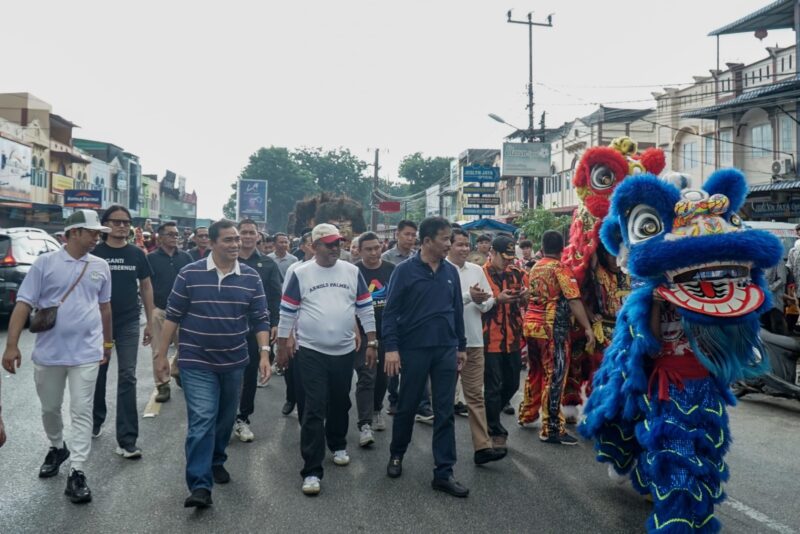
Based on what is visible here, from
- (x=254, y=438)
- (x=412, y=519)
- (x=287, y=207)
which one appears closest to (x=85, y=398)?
(x=254, y=438)

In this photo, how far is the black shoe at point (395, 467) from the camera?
16.7ft

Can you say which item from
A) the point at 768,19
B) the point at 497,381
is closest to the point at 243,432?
the point at 497,381

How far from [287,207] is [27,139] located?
43.2 meters

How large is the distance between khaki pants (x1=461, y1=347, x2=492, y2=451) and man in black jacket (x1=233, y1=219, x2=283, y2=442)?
5.59 ft

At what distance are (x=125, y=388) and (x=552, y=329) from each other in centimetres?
354

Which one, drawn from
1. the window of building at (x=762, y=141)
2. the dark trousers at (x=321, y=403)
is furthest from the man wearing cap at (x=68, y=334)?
the window of building at (x=762, y=141)

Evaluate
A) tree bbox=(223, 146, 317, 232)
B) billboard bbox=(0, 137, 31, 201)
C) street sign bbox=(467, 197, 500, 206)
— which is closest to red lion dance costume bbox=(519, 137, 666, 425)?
street sign bbox=(467, 197, 500, 206)

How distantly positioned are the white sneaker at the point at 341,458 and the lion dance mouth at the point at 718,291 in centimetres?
274

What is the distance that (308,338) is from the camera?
511 cm

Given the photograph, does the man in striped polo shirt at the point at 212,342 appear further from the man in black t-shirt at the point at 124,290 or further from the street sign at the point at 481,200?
the street sign at the point at 481,200

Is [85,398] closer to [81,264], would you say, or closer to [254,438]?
[81,264]

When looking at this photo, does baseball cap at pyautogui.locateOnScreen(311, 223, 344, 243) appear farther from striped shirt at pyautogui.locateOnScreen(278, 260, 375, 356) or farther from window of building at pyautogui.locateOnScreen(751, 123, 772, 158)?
window of building at pyautogui.locateOnScreen(751, 123, 772, 158)

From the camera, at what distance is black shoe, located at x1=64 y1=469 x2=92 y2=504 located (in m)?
4.40

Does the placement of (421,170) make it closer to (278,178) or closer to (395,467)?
(278,178)
